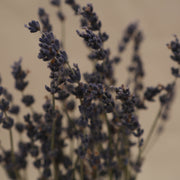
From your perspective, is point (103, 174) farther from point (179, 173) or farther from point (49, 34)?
point (179, 173)

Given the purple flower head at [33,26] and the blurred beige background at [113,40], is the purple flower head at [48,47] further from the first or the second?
the blurred beige background at [113,40]

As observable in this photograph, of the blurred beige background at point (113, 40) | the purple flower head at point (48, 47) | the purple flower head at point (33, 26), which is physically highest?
the blurred beige background at point (113, 40)

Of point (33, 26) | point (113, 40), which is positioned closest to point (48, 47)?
point (33, 26)

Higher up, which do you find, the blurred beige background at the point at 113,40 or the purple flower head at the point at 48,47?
the blurred beige background at the point at 113,40

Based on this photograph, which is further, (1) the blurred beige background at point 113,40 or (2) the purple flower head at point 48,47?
(1) the blurred beige background at point 113,40

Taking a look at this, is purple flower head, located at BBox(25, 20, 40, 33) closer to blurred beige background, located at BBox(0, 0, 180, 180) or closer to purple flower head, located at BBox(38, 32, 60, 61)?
purple flower head, located at BBox(38, 32, 60, 61)

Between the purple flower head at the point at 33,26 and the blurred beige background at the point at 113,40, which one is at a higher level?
the blurred beige background at the point at 113,40

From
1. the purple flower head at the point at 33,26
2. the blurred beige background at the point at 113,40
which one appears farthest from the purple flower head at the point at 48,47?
the blurred beige background at the point at 113,40

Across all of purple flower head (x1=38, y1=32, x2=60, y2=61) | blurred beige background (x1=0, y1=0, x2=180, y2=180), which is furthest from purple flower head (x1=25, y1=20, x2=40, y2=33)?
blurred beige background (x1=0, y1=0, x2=180, y2=180)

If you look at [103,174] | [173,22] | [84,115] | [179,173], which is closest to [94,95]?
[84,115]
